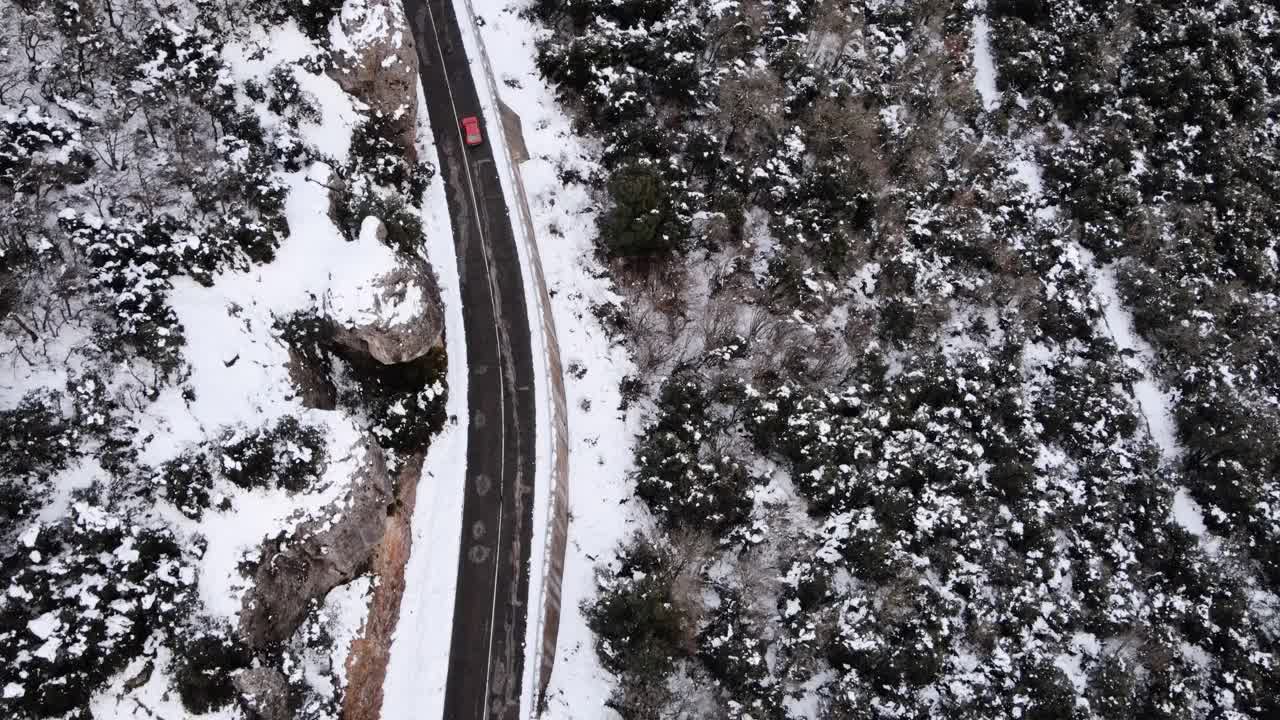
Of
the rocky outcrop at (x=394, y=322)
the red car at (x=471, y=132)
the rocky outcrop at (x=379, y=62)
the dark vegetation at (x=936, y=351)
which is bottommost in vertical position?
the dark vegetation at (x=936, y=351)

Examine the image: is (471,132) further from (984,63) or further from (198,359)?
(984,63)

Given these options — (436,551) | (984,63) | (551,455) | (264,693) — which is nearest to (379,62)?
(551,455)

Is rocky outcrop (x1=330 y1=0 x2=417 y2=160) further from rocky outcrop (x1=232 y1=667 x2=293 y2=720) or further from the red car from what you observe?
rocky outcrop (x1=232 y1=667 x2=293 y2=720)

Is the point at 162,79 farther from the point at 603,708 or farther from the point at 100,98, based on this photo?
the point at 603,708

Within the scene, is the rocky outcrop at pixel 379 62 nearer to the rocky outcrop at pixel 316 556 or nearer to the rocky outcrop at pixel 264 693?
the rocky outcrop at pixel 316 556

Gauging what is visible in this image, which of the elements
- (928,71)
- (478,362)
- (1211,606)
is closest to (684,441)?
(478,362)

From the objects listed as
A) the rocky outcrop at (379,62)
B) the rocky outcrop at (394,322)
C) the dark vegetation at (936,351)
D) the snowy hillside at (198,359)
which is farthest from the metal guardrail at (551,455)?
the rocky outcrop at (394,322)
